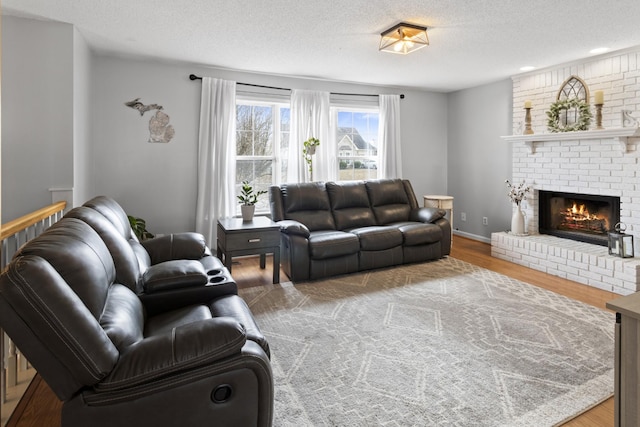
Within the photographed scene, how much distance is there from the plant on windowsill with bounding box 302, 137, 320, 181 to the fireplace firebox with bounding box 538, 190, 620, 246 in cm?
310

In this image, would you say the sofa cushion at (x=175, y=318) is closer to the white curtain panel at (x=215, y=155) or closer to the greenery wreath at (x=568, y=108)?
the white curtain panel at (x=215, y=155)

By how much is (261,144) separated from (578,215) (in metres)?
4.20

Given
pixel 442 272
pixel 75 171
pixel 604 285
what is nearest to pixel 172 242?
pixel 75 171

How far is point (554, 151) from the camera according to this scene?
4.69 metres

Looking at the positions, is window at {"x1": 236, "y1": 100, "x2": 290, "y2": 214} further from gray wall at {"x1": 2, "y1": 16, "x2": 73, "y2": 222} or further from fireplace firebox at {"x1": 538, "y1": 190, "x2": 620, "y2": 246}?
fireplace firebox at {"x1": 538, "y1": 190, "x2": 620, "y2": 246}

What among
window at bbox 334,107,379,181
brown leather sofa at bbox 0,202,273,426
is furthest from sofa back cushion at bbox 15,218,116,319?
window at bbox 334,107,379,181

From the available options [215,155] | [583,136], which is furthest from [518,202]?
[215,155]

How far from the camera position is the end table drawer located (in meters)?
3.74

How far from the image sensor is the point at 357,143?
19.2 ft

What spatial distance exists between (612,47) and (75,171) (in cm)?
540

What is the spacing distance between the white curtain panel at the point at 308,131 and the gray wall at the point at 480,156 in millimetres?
2360

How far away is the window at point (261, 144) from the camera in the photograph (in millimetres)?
5070

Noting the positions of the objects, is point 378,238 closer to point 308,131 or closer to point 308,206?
point 308,206

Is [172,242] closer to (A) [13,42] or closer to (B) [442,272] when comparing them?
(A) [13,42]
